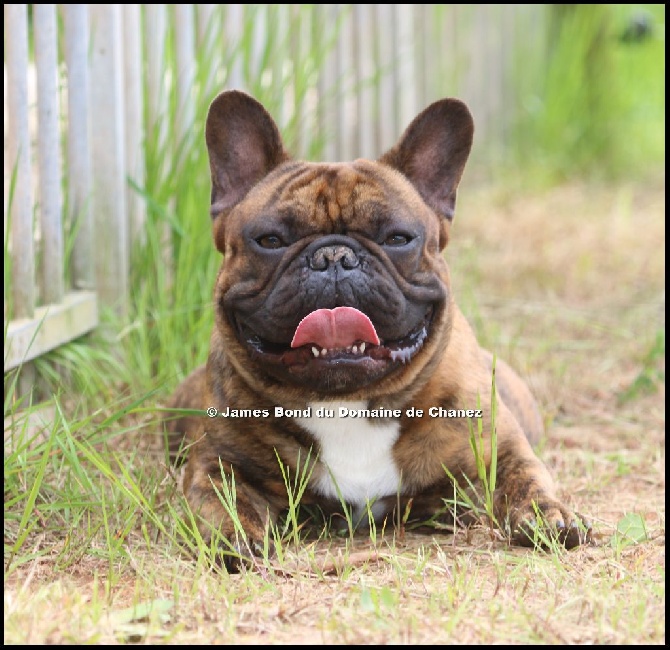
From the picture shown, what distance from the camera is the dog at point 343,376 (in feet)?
9.78

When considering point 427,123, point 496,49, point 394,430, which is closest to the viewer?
point 394,430

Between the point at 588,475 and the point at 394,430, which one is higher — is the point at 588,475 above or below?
below

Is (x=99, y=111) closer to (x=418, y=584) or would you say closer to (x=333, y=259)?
(x=333, y=259)

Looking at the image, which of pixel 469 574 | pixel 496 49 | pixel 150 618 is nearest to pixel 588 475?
pixel 469 574

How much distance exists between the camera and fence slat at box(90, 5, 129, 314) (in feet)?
14.7

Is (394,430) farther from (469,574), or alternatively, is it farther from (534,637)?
(534,637)

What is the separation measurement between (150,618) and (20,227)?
75.8 inches

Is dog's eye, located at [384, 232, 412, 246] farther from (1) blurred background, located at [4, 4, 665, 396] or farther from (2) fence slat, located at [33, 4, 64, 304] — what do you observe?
(2) fence slat, located at [33, 4, 64, 304]

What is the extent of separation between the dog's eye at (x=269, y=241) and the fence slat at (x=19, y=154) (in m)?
1.09

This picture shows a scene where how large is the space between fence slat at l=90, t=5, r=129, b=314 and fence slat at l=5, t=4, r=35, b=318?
574 millimetres

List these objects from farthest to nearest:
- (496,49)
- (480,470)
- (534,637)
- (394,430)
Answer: (496,49) < (394,430) < (480,470) < (534,637)

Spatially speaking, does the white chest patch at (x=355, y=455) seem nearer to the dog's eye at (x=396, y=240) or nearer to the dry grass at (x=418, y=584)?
the dry grass at (x=418, y=584)

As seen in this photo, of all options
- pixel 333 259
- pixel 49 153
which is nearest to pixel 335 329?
pixel 333 259

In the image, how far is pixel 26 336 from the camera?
12.8ft
